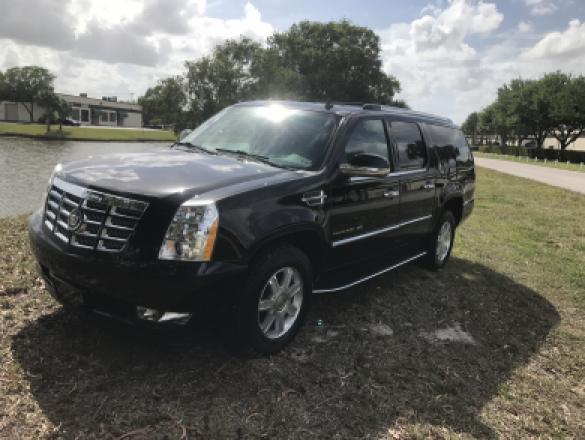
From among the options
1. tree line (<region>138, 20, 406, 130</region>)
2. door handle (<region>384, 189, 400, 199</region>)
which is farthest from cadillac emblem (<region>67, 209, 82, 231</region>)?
tree line (<region>138, 20, 406, 130</region>)

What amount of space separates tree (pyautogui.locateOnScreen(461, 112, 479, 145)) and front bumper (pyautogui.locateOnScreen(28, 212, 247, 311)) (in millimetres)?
126134

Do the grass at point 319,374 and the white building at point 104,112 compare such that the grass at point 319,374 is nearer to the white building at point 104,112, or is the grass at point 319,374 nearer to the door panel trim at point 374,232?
the door panel trim at point 374,232


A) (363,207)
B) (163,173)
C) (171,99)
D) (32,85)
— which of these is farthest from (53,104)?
(163,173)

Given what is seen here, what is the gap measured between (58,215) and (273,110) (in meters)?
2.21

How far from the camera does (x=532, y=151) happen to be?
60094 mm

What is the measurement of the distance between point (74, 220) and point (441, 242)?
4.56m

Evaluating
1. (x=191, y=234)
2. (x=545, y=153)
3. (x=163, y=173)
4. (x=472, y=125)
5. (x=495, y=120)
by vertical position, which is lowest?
(x=545, y=153)

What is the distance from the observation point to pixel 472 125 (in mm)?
131875

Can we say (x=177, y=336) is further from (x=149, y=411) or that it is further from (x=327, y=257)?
(x=327, y=257)

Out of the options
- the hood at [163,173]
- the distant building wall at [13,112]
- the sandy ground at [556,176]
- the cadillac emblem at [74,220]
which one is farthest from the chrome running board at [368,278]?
the distant building wall at [13,112]

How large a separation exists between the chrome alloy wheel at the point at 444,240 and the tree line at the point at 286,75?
48581 mm

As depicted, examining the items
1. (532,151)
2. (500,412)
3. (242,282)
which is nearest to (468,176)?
(500,412)

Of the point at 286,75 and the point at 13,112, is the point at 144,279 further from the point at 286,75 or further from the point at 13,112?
the point at 13,112

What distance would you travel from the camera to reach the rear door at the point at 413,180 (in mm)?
5137
